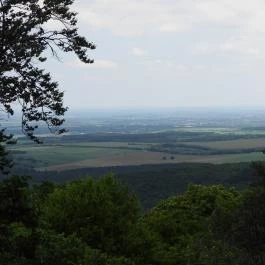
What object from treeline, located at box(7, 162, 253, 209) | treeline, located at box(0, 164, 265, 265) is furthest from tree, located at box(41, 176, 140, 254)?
treeline, located at box(7, 162, 253, 209)

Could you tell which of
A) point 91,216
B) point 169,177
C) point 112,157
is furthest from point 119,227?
point 112,157

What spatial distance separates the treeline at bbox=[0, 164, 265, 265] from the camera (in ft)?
57.2

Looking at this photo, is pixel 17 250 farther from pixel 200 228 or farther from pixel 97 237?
pixel 200 228

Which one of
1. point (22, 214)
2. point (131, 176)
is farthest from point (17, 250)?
point (131, 176)

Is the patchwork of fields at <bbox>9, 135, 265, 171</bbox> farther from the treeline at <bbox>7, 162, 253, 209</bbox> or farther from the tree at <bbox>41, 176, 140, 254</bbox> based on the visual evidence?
the tree at <bbox>41, 176, 140, 254</bbox>

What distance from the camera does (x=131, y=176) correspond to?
116 meters

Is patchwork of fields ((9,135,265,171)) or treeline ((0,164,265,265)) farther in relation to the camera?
patchwork of fields ((9,135,265,171))

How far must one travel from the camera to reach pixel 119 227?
36.8 m

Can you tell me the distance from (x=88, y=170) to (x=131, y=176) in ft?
92.3

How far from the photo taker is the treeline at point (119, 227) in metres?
17.4

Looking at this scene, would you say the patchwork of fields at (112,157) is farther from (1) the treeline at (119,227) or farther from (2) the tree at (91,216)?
(2) the tree at (91,216)

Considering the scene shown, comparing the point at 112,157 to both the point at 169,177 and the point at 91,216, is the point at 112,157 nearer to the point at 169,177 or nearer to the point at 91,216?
the point at 169,177

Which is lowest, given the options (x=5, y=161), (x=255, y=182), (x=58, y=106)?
(x=255, y=182)

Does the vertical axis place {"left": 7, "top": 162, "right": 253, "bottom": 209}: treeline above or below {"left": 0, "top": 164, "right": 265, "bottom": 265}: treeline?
below
